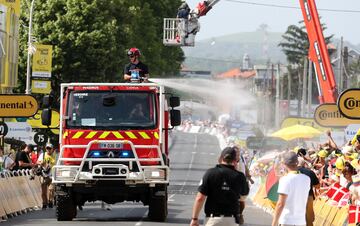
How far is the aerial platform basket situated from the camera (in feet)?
149

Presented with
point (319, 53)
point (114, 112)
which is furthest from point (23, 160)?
point (319, 53)

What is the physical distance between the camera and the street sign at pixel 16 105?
3125 centimetres

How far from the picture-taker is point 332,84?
3894 cm

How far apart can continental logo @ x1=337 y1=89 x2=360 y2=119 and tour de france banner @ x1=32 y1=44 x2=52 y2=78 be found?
97.5 ft

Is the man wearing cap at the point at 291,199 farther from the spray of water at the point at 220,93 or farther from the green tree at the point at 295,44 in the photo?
the green tree at the point at 295,44

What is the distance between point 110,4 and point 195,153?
177 ft

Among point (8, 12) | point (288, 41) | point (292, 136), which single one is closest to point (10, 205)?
point (292, 136)

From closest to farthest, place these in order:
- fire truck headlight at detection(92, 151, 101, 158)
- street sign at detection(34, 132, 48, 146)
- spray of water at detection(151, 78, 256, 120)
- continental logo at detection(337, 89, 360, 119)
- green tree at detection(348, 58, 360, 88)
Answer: continental logo at detection(337, 89, 360, 119)
fire truck headlight at detection(92, 151, 101, 158)
spray of water at detection(151, 78, 256, 120)
street sign at detection(34, 132, 48, 146)
green tree at detection(348, 58, 360, 88)

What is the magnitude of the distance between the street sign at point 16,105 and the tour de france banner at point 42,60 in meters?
21.1

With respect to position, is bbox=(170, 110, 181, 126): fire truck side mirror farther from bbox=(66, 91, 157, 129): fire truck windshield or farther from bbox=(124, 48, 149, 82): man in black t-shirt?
bbox=(124, 48, 149, 82): man in black t-shirt

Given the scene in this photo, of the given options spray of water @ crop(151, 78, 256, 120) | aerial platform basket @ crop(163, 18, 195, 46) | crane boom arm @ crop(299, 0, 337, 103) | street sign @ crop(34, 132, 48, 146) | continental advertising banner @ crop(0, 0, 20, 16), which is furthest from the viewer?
continental advertising banner @ crop(0, 0, 20, 16)

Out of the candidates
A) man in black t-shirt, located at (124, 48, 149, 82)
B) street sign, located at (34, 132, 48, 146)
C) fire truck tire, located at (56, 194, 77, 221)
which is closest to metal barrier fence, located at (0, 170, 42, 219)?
fire truck tire, located at (56, 194, 77, 221)

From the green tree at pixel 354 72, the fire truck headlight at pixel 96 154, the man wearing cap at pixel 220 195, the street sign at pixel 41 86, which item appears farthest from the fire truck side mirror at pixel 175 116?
the green tree at pixel 354 72

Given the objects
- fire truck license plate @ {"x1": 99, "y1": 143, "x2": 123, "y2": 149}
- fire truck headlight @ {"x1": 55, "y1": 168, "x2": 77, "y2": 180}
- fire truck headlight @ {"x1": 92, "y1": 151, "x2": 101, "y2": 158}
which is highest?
fire truck license plate @ {"x1": 99, "y1": 143, "x2": 123, "y2": 149}
